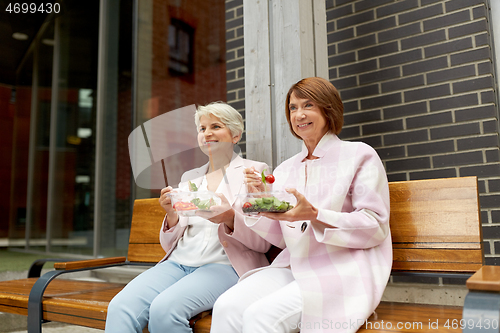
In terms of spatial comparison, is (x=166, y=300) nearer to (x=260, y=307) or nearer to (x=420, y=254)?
(x=260, y=307)

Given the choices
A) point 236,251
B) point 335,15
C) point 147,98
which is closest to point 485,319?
point 236,251

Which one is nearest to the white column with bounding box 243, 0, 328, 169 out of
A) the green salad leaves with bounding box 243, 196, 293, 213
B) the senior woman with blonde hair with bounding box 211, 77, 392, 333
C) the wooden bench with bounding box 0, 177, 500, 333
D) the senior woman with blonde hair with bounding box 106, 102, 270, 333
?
the senior woman with blonde hair with bounding box 106, 102, 270, 333

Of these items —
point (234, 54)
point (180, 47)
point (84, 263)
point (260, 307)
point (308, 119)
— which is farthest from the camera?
point (180, 47)

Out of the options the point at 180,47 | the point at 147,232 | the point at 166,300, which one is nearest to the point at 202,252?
the point at 166,300

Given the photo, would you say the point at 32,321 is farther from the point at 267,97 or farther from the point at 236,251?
the point at 267,97

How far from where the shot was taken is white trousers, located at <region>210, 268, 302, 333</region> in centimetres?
132

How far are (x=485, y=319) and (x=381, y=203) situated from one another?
49cm

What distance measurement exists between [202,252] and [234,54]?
178 centimetres

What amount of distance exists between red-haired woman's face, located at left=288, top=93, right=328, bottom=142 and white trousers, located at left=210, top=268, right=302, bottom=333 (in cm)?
58

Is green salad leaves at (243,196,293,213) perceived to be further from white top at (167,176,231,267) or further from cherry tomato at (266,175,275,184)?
white top at (167,176,231,267)

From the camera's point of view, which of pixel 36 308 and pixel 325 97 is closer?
pixel 325 97

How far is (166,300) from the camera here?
154 centimetres

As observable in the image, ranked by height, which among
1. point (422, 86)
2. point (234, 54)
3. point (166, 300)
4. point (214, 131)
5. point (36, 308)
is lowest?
point (36, 308)

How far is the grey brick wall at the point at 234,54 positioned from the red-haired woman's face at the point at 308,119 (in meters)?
1.36
